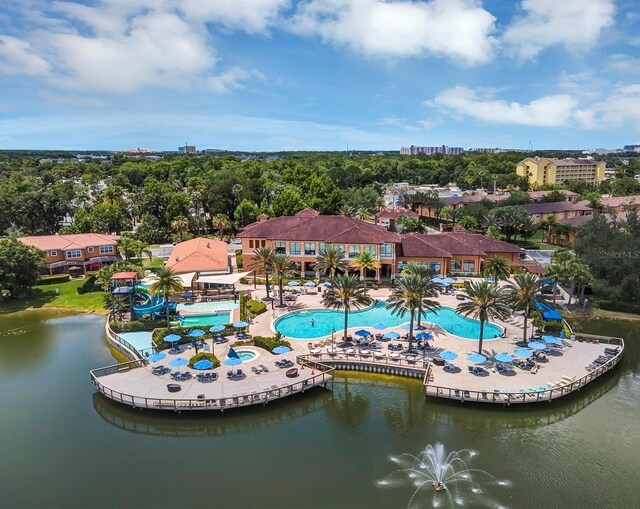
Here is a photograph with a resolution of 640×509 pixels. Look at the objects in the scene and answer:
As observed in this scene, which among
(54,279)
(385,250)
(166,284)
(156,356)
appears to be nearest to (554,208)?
(385,250)

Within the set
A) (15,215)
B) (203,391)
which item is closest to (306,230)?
(203,391)

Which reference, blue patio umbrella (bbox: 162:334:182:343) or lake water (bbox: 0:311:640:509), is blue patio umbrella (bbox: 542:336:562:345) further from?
blue patio umbrella (bbox: 162:334:182:343)

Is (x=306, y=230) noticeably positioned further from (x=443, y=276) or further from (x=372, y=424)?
(x=372, y=424)

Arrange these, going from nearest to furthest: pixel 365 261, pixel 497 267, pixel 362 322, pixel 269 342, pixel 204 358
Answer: pixel 204 358, pixel 269 342, pixel 362 322, pixel 497 267, pixel 365 261

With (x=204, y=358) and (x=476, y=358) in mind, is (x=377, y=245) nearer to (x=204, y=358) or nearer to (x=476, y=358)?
(x=476, y=358)

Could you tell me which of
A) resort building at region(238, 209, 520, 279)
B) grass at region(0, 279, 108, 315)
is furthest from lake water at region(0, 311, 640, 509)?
resort building at region(238, 209, 520, 279)
